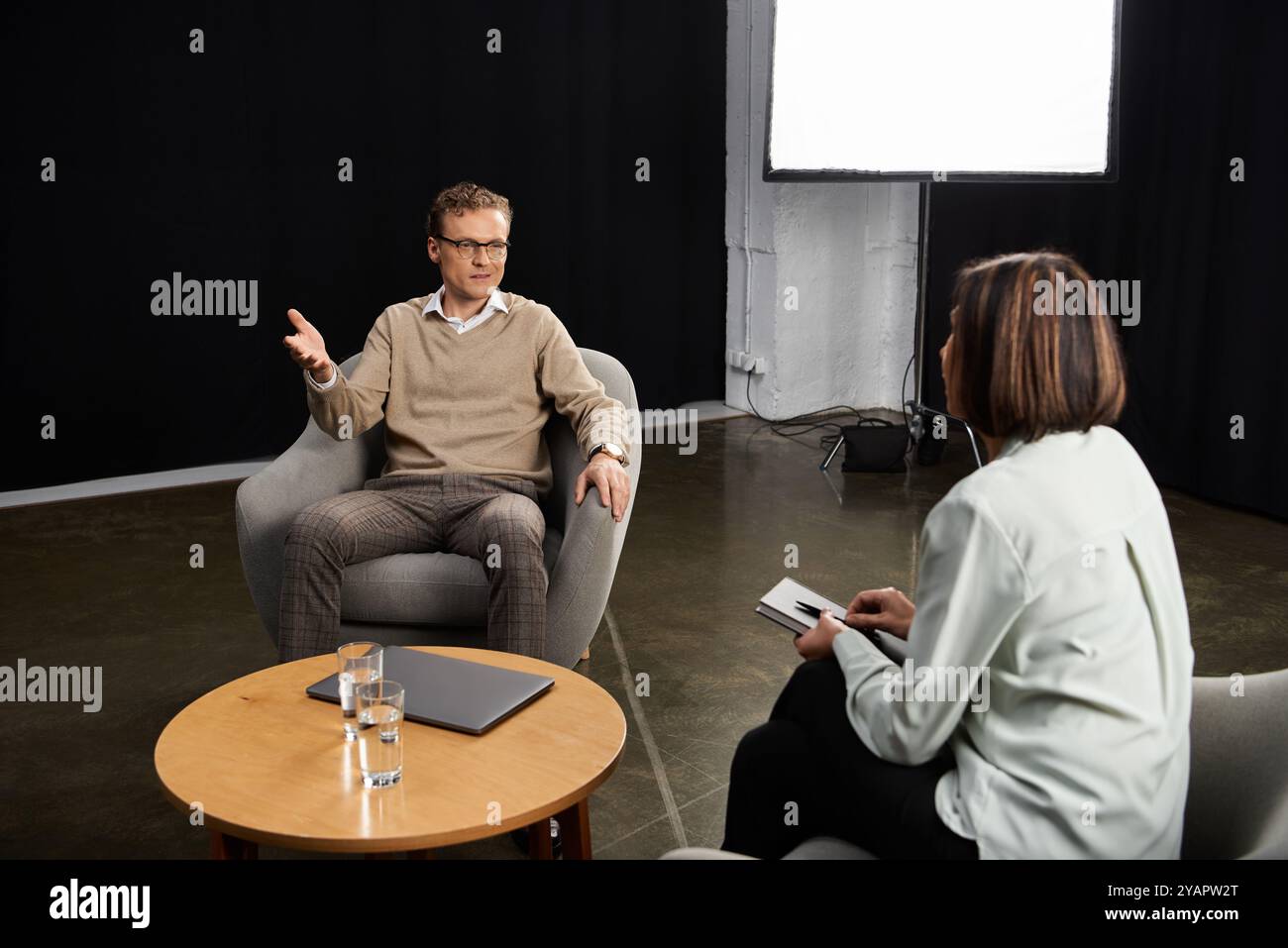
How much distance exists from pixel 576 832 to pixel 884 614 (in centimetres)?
57

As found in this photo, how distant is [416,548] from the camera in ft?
8.65

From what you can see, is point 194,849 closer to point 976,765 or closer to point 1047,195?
point 976,765

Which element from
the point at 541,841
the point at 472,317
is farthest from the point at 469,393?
the point at 541,841

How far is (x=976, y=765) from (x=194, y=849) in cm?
147

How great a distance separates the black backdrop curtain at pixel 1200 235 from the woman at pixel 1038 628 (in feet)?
10.7

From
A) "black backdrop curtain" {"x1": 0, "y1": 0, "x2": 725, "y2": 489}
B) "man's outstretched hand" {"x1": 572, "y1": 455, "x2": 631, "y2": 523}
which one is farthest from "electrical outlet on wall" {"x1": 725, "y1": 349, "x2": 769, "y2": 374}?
"man's outstretched hand" {"x1": 572, "y1": 455, "x2": 631, "y2": 523}

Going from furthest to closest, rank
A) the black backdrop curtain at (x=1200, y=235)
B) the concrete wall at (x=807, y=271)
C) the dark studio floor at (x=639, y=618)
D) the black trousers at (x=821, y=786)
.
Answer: the concrete wall at (x=807, y=271), the black backdrop curtain at (x=1200, y=235), the dark studio floor at (x=639, y=618), the black trousers at (x=821, y=786)

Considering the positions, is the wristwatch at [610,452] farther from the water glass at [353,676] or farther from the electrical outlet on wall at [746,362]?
the electrical outlet on wall at [746,362]

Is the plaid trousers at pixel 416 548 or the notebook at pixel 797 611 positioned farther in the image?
the plaid trousers at pixel 416 548

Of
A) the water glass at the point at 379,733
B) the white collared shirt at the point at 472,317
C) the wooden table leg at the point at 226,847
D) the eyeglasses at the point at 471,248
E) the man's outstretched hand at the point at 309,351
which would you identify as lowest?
the wooden table leg at the point at 226,847

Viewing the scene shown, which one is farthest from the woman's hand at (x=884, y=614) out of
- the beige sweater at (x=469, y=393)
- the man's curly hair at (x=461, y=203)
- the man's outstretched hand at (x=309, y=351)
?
the man's curly hair at (x=461, y=203)

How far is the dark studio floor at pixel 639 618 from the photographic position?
2410 millimetres
